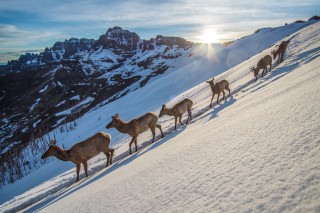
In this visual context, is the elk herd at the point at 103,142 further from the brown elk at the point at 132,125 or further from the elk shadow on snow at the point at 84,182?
the elk shadow on snow at the point at 84,182

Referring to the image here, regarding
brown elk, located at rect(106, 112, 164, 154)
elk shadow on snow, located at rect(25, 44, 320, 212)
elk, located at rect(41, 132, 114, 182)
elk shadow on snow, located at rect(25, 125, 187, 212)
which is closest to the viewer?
elk shadow on snow, located at rect(25, 125, 187, 212)

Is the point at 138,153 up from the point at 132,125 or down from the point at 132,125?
down

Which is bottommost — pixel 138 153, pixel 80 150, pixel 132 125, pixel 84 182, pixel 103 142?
pixel 84 182

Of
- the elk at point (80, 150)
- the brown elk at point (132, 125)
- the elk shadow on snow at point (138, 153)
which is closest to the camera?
the elk shadow on snow at point (138, 153)

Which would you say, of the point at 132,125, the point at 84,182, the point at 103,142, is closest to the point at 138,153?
the point at 132,125

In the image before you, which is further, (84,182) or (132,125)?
(132,125)

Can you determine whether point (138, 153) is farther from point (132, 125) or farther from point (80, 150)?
point (80, 150)

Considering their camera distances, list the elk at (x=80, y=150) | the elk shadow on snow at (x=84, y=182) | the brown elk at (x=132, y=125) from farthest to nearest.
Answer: the brown elk at (x=132, y=125) < the elk at (x=80, y=150) < the elk shadow on snow at (x=84, y=182)

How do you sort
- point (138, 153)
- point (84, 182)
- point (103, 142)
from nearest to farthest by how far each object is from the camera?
point (84, 182)
point (138, 153)
point (103, 142)

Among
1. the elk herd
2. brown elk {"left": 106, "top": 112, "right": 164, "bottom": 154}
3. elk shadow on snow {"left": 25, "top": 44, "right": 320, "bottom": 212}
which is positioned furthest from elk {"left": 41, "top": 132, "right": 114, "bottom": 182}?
elk shadow on snow {"left": 25, "top": 44, "right": 320, "bottom": 212}

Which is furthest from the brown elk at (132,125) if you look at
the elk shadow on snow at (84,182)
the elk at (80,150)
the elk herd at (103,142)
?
the elk shadow on snow at (84,182)

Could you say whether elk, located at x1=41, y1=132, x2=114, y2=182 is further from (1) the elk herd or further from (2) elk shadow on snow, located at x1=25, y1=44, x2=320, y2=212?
(2) elk shadow on snow, located at x1=25, y1=44, x2=320, y2=212

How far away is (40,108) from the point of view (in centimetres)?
13912

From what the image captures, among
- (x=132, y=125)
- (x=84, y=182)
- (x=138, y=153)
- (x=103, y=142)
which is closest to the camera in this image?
(x=84, y=182)
